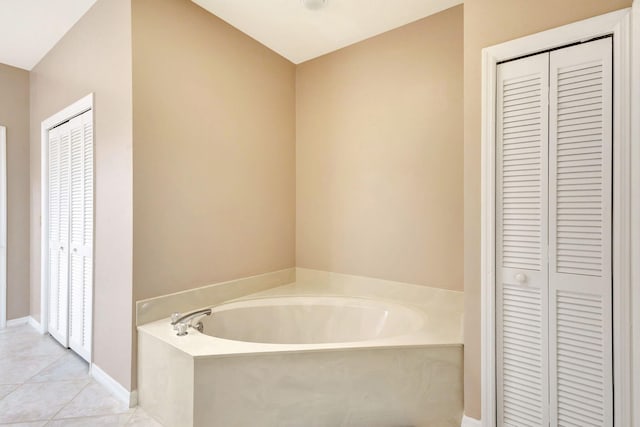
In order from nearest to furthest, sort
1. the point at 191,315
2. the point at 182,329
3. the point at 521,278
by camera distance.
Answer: the point at 521,278
the point at 182,329
the point at 191,315

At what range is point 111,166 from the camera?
1.98 meters

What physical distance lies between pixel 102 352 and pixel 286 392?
1.38 m

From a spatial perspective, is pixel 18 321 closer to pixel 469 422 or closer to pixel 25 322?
pixel 25 322

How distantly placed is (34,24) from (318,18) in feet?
7.14

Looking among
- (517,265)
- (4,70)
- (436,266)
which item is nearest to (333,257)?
(436,266)

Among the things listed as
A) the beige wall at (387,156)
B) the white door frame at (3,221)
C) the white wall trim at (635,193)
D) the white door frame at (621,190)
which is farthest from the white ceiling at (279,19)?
the white wall trim at (635,193)

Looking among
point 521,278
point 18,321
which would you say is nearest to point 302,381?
point 521,278

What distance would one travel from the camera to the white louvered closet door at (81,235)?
7.39ft

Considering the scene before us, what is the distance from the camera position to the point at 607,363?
1.27 metres

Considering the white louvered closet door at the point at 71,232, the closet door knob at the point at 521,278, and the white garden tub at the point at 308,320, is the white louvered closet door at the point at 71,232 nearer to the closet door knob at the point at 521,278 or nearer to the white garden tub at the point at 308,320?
the white garden tub at the point at 308,320

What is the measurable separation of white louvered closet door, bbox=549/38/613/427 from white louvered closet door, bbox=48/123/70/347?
10.8ft

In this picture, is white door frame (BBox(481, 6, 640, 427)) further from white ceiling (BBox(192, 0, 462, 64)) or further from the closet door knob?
white ceiling (BBox(192, 0, 462, 64))

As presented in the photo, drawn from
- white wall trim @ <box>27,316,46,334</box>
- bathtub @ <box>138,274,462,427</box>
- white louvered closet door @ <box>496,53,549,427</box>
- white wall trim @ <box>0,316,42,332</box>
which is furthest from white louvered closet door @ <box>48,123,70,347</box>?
white louvered closet door @ <box>496,53,549,427</box>

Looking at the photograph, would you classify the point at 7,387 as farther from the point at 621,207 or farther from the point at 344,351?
the point at 621,207
